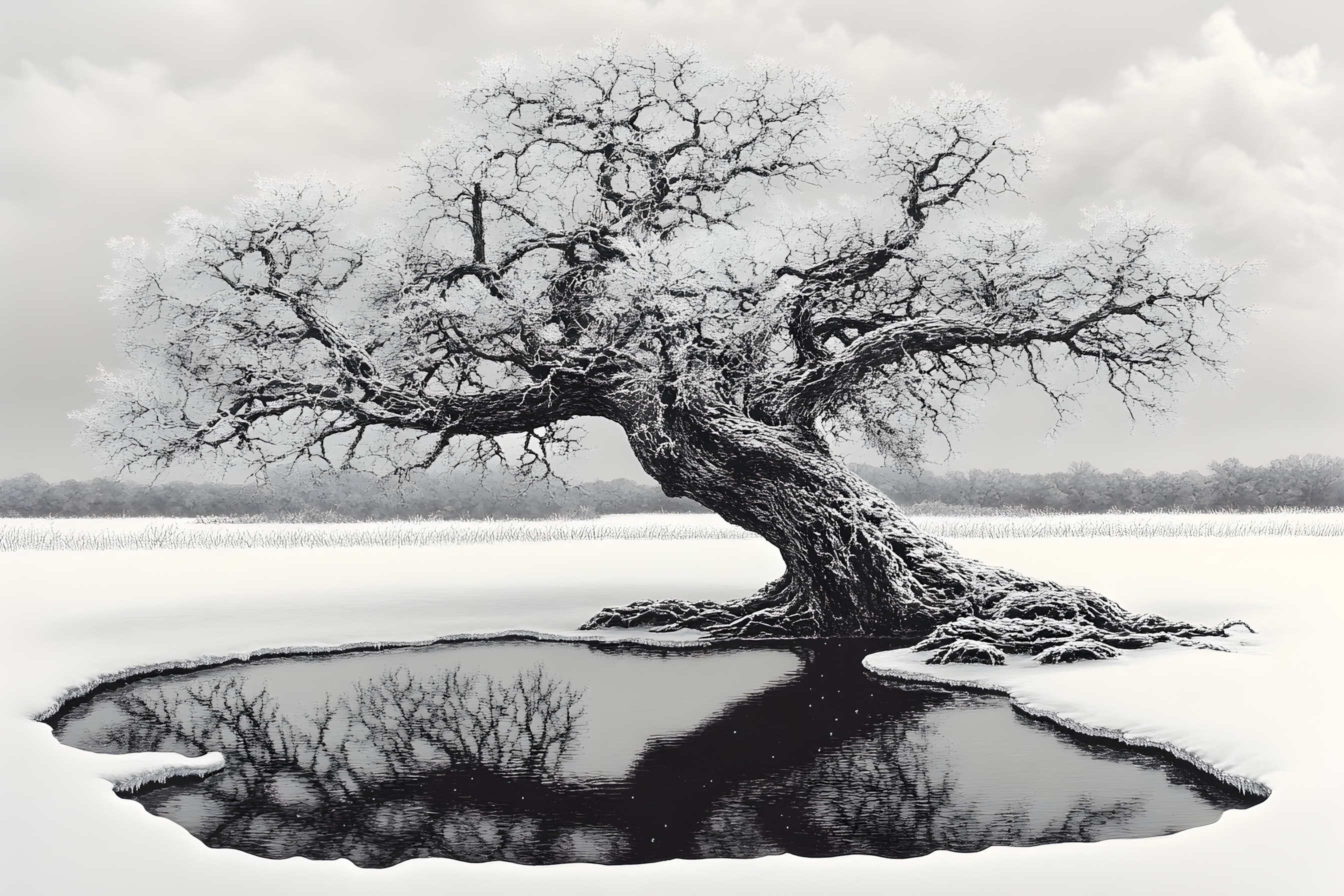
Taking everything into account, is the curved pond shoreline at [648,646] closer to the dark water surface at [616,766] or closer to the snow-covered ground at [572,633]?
the snow-covered ground at [572,633]

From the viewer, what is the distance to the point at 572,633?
1427 cm

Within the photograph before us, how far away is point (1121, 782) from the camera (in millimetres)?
7457

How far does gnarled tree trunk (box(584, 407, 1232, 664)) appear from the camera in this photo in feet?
46.9

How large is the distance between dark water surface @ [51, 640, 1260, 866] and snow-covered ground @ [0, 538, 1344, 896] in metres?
0.38

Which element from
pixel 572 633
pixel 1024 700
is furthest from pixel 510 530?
pixel 1024 700

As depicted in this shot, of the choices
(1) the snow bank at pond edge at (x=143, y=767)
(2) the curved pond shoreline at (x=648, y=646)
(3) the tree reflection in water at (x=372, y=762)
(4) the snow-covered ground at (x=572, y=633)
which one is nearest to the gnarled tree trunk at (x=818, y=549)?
(2) the curved pond shoreline at (x=648, y=646)

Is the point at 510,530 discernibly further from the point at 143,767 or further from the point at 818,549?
the point at 143,767

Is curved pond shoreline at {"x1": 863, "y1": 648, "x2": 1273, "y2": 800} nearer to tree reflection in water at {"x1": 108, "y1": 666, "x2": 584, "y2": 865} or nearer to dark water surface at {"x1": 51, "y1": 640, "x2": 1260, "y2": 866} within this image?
dark water surface at {"x1": 51, "y1": 640, "x2": 1260, "y2": 866}

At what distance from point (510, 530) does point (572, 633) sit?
19828 mm

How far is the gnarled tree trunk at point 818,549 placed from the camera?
46.9ft

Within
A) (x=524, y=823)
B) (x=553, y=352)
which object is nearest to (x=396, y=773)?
(x=524, y=823)

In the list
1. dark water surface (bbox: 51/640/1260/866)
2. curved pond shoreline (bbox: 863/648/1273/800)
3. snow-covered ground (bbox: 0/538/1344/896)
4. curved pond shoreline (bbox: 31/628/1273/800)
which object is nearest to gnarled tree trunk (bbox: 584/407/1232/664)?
curved pond shoreline (bbox: 31/628/1273/800)

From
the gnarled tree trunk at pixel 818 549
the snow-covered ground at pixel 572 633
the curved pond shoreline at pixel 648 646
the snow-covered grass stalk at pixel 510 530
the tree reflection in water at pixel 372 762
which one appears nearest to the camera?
the snow-covered ground at pixel 572 633

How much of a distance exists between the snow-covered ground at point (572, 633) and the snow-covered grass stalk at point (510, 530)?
2912mm
